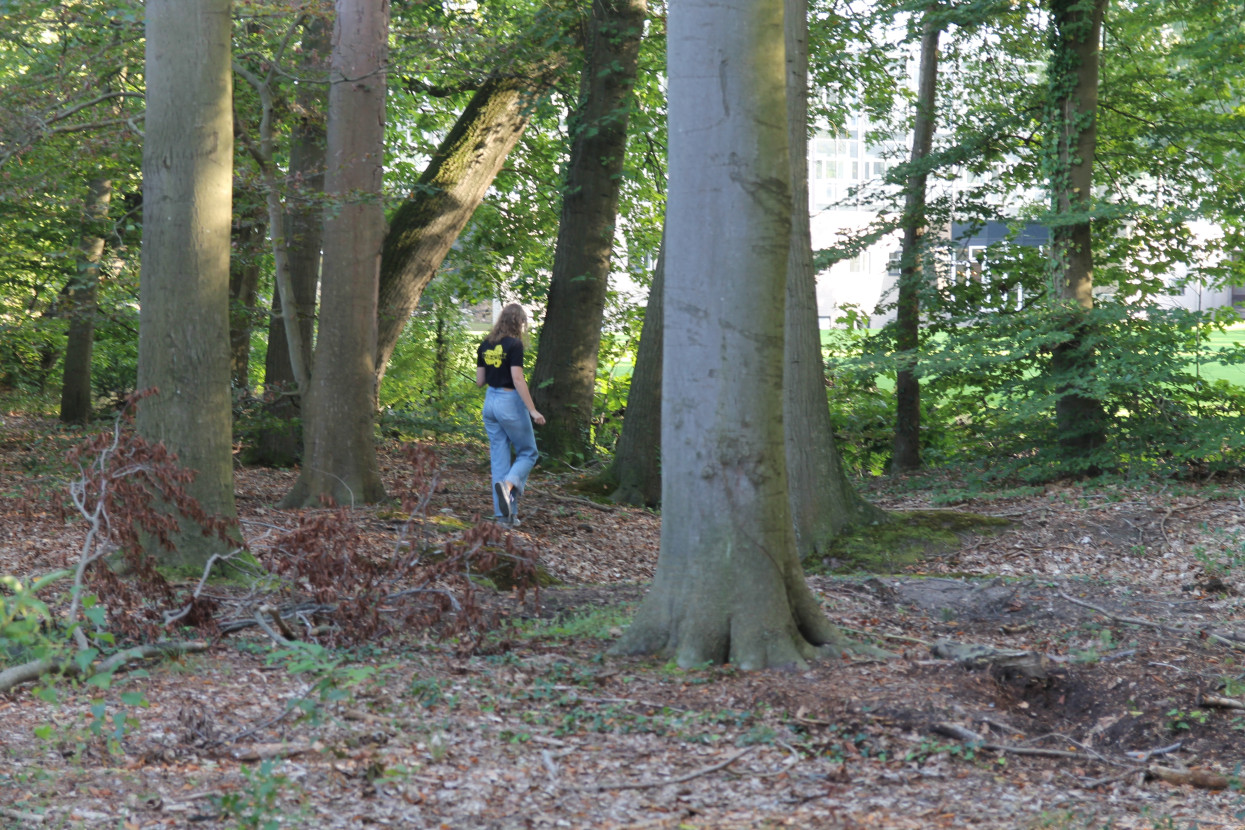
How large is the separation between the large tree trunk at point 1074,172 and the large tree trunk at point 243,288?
8799 millimetres

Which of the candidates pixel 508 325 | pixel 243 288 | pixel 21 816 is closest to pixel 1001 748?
pixel 21 816

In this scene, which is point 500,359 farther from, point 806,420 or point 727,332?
point 727,332

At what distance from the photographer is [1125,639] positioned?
5660mm

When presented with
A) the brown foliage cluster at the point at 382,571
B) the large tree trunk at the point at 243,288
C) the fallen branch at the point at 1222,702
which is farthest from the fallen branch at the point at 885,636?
the large tree trunk at the point at 243,288

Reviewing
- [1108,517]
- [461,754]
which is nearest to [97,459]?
[461,754]

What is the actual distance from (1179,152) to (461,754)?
40.2 feet

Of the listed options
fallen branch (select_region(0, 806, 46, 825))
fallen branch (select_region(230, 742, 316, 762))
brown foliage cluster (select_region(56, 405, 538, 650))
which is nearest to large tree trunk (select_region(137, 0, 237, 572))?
brown foliage cluster (select_region(56, 405, 538, 650))

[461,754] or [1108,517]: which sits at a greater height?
[1108,517]

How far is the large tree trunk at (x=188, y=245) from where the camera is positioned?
20.5 ft

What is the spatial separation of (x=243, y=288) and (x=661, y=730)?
41.3 feet

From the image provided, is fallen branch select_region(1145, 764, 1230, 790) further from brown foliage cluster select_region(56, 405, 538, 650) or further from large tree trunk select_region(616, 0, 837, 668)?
brown foliage cluster select_region(56, 405, 538, 650)

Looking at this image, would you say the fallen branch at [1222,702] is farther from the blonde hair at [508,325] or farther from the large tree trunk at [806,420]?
the blonde hair at [508,325]

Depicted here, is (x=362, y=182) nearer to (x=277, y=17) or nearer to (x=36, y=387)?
(x=277, y=17)

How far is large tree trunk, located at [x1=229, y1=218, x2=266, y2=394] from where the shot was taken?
10781 millimetres
